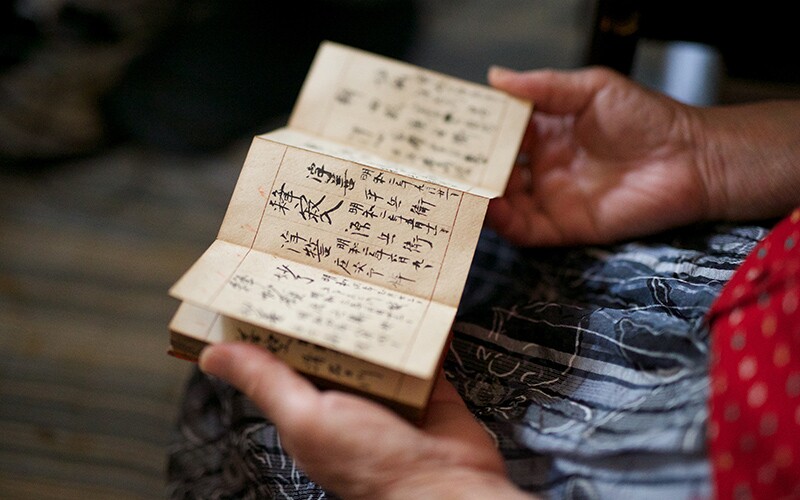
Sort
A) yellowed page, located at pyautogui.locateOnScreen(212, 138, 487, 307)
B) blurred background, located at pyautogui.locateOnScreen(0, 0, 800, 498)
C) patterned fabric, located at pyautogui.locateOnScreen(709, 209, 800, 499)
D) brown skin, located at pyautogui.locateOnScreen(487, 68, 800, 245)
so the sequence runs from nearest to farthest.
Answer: patterned fabric, located at pyautogui.locateOnScreen(709, 209, 800, 499), yellowed page, located at pyautogui.locateOnScreen(212, 138, 487, 307), brown skin, located at pyautogui.locateOnScreen(487, 68, 800, 245), blurred background, located at pyautogui.locateOnScreen(0, 0, 800, 498)

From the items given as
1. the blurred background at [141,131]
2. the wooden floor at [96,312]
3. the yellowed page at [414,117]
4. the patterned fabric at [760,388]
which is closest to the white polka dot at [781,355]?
the patterned fabric at [760,388]

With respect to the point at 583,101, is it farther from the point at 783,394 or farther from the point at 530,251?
the point at 783,394

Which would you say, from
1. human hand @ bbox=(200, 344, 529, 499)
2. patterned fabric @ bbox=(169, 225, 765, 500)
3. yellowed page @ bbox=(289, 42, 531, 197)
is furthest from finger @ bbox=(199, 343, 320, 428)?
yellowed page @ bbox=(289, 42, 531, 197)

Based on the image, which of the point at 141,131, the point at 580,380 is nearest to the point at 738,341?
the point at 580,380

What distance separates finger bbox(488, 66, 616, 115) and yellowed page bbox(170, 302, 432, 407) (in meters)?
0.38

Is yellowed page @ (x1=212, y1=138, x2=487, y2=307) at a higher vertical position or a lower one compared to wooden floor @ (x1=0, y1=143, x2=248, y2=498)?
higher

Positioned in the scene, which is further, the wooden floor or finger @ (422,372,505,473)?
the wooden floor

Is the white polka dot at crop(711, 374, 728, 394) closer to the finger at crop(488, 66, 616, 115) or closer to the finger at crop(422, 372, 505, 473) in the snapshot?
the finger at crop(422, 372, 505, 473)

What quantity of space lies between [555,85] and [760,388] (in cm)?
41

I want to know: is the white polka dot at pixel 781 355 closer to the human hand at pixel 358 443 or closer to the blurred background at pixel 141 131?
the human hand at pixel 358 443

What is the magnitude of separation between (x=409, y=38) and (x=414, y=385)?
38.4 inches

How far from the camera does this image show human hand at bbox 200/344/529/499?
45 cm

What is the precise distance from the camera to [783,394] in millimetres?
409

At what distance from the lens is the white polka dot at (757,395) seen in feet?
1.36
